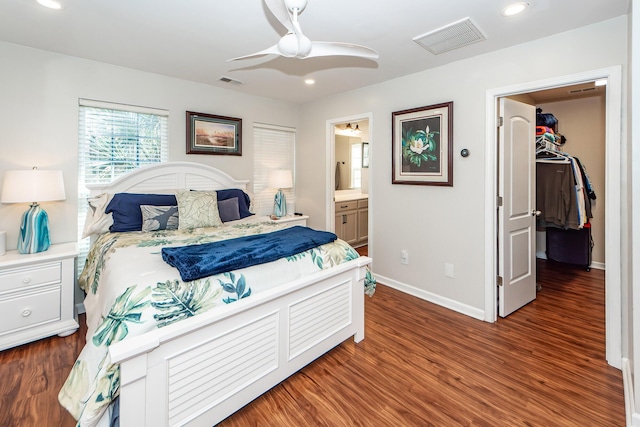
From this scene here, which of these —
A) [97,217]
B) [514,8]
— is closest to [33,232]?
[97,217]

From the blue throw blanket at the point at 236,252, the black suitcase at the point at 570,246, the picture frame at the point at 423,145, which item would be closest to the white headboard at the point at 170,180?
the blue throw blanket at the point at 236,252

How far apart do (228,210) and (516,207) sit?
2906 millimetres

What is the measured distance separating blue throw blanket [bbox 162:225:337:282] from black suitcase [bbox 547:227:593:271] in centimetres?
388

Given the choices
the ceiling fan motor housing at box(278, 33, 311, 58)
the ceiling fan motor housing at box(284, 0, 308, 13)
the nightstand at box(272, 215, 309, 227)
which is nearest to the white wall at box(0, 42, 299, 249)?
the nightstand at box(272, 215, 309, 227)

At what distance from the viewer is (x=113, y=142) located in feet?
10.6

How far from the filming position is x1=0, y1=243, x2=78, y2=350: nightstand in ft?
7.72

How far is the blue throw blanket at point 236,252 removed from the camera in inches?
64.5

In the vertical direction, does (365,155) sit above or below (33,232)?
above

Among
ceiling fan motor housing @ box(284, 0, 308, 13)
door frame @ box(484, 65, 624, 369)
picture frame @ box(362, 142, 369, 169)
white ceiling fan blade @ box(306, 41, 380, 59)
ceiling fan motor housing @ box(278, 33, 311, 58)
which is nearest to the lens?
ceiling fan motor housing @ box(284, 0, 308, 13)

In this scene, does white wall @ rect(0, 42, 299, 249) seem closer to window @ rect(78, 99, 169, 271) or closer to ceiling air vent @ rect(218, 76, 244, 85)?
window @ rect(78, 99, 169, 271)

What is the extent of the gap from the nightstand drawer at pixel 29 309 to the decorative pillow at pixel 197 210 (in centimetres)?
111

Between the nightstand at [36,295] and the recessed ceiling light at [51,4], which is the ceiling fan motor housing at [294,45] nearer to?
the recessed ceiling light at [51,4]

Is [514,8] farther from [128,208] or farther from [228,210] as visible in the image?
[128,208]

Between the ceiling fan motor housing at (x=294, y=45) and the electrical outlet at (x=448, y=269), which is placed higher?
the ceiling fan motor housing at (x=294, y=45)
